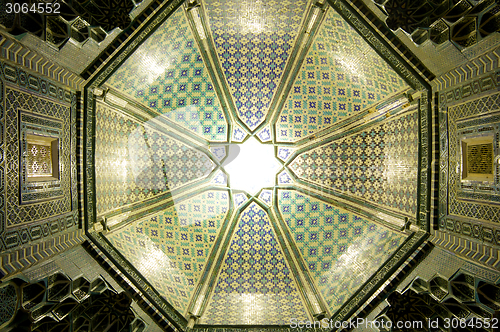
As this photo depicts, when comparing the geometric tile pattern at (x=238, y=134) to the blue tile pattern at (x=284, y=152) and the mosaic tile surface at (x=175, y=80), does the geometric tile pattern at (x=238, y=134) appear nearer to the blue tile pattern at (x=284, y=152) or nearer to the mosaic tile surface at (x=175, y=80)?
the mosaic tile surface at (x=175, y=80)

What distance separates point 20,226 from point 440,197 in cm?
627

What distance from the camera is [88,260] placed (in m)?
5.04

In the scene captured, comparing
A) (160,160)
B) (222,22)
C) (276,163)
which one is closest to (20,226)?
(160,160)

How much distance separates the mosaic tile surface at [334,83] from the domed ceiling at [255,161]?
0.03 metres

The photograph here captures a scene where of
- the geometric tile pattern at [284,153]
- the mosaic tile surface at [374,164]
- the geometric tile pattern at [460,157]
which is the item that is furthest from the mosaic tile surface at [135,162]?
the geometric tile pattern at [460,157]

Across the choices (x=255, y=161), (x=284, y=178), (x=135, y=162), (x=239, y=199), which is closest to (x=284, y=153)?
(x=284, y=178)

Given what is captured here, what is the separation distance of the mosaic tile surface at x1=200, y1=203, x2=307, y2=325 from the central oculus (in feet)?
2.09

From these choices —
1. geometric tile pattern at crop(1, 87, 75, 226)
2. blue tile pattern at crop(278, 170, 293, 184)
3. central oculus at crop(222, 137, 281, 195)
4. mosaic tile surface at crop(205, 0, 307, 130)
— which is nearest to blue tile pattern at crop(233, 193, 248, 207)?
central oculus at crop(222, 137, 281, 195)

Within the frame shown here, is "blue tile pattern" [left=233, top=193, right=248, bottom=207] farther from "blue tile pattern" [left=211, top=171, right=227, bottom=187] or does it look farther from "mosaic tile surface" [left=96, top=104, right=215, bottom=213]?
"mosaic tile surface" [left=96, top=104, right=215, bottom=213]

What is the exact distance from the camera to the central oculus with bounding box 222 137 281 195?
26.0ft

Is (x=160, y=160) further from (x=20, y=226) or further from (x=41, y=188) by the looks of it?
(x=20, y=226)

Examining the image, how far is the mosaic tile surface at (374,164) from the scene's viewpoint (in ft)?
17.9

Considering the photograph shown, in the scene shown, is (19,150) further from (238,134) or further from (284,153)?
(284,153)

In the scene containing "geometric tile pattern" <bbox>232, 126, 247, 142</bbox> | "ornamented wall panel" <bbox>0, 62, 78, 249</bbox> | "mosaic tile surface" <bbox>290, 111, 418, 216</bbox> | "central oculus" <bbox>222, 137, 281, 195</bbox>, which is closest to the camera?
"ornamented wall panel" <bbox>0, 62, 78, 249</bbox>
